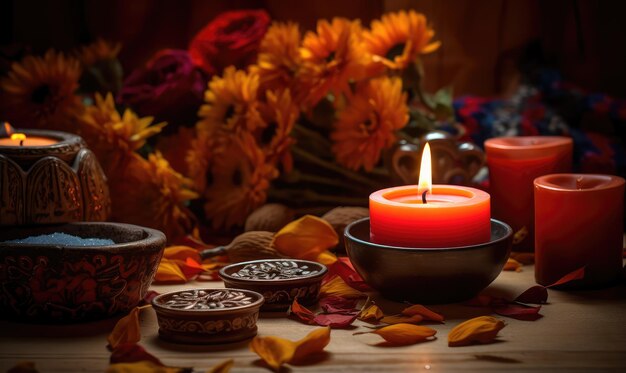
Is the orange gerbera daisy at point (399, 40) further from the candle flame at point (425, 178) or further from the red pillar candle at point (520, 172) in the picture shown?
the candle flame at point (425, 178)

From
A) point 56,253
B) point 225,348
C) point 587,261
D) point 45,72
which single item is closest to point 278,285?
point 225,348

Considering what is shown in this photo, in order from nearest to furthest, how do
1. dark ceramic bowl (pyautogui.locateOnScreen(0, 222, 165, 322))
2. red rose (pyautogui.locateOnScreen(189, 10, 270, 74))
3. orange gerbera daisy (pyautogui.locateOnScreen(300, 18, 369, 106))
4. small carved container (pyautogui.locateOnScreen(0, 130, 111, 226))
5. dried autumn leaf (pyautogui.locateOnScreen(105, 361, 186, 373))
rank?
dried autumn leaf (pyautogui.locateOnScreen(105, 361, 186, 373))
dark ceramic bowl (pyautogui.locateOnScreen(0, 222, 165, 322))
small carved container (pyautogui.locateOnScreen(0, 130, 111, 226))
orange gerbera daisy (pyautogui.locateOnScreen(300, 18, 369, 106))
red rose (pyautogui.locateOnScreen(189, 10, 270, 74))

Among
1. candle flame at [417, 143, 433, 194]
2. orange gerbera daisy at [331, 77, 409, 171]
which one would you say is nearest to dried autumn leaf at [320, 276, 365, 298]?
candle flame at [417, 143, 433, 194]

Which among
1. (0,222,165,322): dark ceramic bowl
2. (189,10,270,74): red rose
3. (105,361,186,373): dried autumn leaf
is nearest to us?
(105,361,186,373): dried autumn leaf

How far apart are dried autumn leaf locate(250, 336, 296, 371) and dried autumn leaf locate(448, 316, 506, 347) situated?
150 mm

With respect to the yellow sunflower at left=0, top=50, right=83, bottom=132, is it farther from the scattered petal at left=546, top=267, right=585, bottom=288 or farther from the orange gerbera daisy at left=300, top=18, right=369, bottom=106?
the scattered petal at left=546, top=267, right=585, bottom=288

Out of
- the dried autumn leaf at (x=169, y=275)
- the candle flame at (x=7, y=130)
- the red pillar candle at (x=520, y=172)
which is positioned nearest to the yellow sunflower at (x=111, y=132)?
the candle flame at (x=7, y=130)

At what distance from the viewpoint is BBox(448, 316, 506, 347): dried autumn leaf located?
0.85 m

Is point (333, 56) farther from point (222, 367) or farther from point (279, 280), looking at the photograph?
point (222, 367)

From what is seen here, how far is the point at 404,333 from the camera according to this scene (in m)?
0.86

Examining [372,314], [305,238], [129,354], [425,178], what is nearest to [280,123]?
[305,238]

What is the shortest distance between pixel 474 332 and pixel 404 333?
2.5 inches

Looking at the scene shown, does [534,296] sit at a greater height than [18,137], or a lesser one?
lesser

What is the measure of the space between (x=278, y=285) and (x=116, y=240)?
0.19 m
